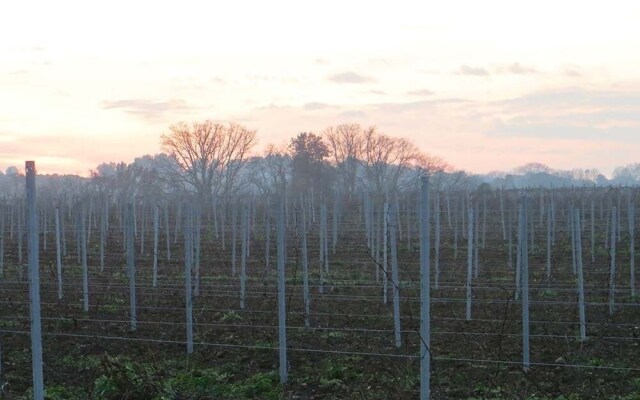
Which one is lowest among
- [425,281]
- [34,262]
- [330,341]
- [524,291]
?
[330,341]

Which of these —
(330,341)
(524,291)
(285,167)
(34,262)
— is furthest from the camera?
(285,167)

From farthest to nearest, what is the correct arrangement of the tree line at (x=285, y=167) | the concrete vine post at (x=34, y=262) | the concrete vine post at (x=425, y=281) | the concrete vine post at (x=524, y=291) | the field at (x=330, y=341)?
the tree line at (x=285, y=167) → the concrete vine post at (x=524, y=291) → the field at (x=330, y=341) → the concrete vine post at (x=425, y=281) → the concrete vine post at (x=34, y=262)

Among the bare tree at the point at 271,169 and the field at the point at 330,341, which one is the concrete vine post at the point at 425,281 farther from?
the bare tree at the point at 271,169

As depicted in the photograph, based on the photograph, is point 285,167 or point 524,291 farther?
point 285,167

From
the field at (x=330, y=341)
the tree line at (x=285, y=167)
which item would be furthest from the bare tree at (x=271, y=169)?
the field at (x=330, y=341)

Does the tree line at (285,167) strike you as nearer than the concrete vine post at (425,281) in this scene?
No

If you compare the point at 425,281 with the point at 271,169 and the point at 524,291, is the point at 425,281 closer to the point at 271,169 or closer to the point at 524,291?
the point at 524,291

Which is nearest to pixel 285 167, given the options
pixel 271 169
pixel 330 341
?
pixel 271 169

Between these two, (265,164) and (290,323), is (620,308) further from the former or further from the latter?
(265,164)

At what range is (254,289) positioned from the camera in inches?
505

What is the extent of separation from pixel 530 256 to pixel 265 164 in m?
48.4

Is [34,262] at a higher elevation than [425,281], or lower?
higher

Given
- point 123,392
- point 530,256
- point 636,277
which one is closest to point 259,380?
point 123,392

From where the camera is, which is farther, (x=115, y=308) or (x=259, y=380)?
(x=115, y=308)
